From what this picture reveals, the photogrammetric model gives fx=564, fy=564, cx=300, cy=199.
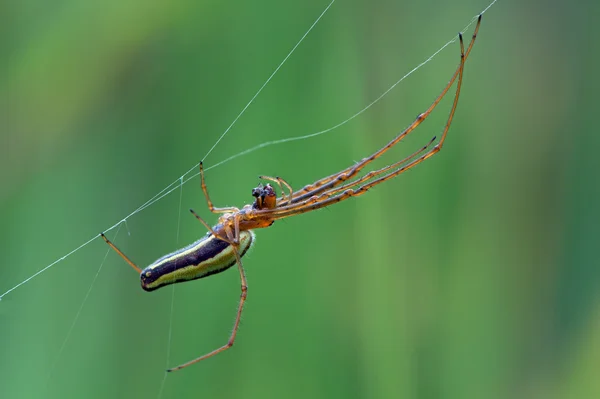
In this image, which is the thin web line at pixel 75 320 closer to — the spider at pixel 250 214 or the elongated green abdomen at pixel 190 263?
the spider at pixel 250 214

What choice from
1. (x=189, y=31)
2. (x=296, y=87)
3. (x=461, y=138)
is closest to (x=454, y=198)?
(x=461, y=138)

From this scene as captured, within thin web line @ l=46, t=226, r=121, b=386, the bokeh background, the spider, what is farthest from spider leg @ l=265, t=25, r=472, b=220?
thin web line @ l=46, t=226, r=121, b=386

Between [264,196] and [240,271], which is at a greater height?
[264,196]

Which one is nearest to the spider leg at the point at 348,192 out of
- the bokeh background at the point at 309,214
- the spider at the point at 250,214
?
the spider at the point at 250,214

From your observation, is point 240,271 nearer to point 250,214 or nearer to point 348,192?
point 250,214

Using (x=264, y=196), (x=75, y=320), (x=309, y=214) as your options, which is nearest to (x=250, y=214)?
(x=264, y=196)

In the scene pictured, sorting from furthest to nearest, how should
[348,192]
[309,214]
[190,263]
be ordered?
1. [309,214]
2. [348,192]
3. [190,263]

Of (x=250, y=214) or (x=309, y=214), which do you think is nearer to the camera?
(x=250, y=214)

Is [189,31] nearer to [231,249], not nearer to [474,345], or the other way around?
[231,249]

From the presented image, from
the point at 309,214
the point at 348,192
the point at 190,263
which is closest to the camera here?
the point at 190,263
